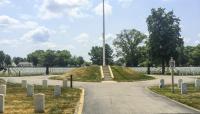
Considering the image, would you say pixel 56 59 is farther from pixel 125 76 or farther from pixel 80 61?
pixel 125 76

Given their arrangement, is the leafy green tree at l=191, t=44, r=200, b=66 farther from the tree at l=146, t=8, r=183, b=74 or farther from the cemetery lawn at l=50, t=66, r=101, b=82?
the cemetery lawn at l=50, t=66, r=101, b=82

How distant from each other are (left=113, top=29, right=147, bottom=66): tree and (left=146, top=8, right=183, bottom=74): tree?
49.0 metres

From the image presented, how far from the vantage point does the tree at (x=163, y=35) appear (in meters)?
95.4

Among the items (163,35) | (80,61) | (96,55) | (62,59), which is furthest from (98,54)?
(163,35)

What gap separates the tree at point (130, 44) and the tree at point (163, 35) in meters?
49.0

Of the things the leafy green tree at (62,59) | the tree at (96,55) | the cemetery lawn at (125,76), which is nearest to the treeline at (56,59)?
the leafy green tree at (62,59)

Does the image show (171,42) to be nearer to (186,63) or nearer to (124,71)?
(124,71)

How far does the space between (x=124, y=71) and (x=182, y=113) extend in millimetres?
48251

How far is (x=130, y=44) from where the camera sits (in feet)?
490

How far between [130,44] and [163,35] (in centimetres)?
5329

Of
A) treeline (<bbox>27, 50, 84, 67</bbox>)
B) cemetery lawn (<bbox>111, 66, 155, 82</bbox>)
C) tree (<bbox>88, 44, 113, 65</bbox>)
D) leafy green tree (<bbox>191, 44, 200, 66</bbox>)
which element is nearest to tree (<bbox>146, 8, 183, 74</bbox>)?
cemetery lawn (<bbox>111, 66, 155, 82</bbox>)

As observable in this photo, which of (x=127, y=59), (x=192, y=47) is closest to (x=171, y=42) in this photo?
(x=127, y=59)

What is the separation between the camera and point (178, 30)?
97.0m

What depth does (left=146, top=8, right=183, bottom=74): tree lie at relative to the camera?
3757 inches
